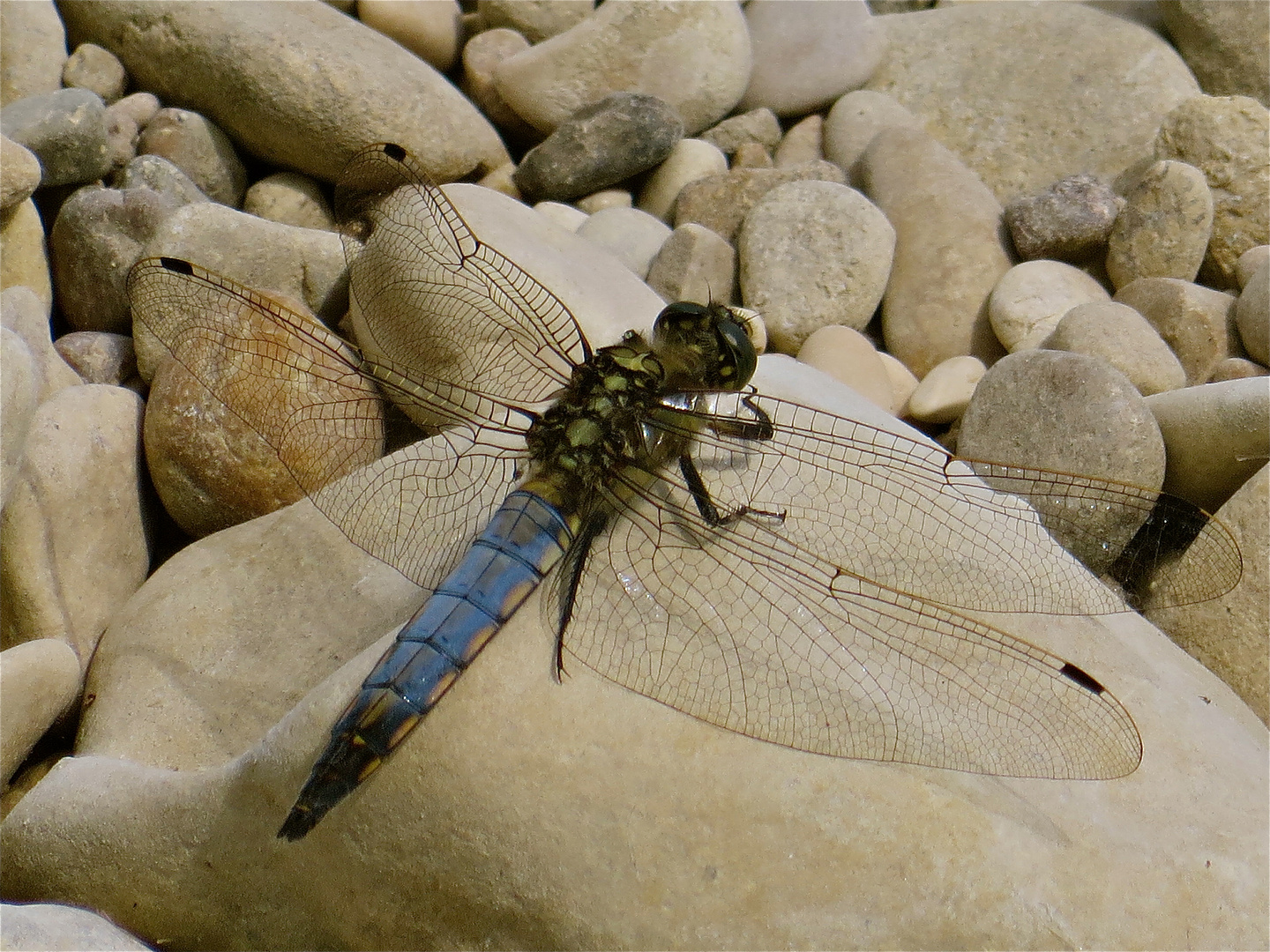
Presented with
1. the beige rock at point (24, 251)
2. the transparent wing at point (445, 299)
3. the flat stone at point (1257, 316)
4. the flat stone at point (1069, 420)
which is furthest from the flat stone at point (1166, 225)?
the beige rock at point (24, 251)

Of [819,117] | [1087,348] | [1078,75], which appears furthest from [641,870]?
[1078,75]

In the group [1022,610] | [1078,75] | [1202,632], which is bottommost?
[1202,632]

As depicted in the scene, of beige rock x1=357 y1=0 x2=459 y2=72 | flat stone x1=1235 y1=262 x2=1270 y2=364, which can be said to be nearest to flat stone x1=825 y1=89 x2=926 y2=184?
flat stone x1=1235 y1=262 x2=1270 y2=364

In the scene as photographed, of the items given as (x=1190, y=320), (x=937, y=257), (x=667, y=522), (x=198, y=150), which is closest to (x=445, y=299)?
(x=667, y=522)

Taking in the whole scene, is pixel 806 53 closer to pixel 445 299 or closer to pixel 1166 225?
pixel 1166 225

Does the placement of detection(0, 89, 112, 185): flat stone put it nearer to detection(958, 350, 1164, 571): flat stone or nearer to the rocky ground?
the rocky ground

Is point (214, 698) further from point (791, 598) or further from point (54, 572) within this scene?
point (791, 598)

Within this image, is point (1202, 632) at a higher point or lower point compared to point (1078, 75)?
lower
